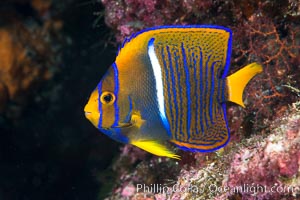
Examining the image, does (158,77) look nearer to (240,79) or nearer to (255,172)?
(240,79)

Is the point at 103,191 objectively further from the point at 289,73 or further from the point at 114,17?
the point at 289,73

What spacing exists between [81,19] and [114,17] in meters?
2.03

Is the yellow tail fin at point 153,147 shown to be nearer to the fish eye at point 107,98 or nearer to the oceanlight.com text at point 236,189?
the fish eye at point 107,98

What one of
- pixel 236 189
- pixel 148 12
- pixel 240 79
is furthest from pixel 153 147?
pixel 148 12

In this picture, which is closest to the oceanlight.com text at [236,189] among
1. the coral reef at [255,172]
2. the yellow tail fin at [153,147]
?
the coral reef at [255,172]

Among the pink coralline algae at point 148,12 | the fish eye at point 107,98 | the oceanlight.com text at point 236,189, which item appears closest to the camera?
the oceanlight.com text at point 236,189

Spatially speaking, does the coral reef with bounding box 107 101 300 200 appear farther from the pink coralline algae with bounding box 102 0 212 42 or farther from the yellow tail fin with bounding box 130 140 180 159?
the pink coralline algae with bounding box 102 0 212 42

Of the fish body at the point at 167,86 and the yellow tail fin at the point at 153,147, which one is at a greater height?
the fish body at the point at 167,86

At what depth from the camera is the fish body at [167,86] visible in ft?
6.82

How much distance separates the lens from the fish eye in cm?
206

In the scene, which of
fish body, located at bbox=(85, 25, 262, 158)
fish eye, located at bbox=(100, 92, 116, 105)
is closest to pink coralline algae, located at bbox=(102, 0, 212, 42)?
fish body, located at bbox=(85, 25, 262, 158)

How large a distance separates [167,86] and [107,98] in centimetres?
41

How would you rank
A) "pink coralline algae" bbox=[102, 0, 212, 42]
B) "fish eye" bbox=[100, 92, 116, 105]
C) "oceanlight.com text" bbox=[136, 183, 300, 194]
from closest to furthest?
1. "oceanlight.com text" bbox=[136, 183, 300, 194]
2. "fish eye" bbox=[100, 92, 116, 105]
3. "pink coralline algae" bbox=[102, 0, 212, 42]

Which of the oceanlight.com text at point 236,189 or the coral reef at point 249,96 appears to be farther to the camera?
the coral reef at point 249,96
